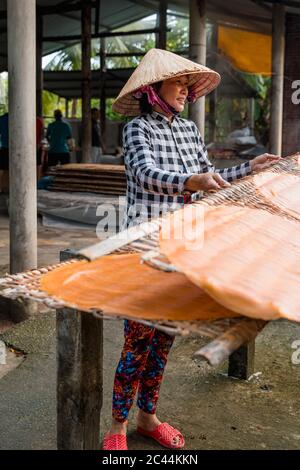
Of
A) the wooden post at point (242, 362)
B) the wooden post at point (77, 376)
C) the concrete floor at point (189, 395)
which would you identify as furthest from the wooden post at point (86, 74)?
the wooden post at point (77, 376)

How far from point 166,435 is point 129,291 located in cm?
120

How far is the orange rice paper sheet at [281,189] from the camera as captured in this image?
2351 mm

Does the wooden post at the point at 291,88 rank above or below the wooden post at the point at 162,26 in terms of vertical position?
below

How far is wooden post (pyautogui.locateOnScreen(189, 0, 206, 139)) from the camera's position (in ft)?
24.9

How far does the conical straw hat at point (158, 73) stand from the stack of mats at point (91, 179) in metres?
5.35

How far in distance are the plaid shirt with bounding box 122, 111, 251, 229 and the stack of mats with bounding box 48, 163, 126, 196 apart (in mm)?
5511

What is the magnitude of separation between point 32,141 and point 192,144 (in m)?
1.86

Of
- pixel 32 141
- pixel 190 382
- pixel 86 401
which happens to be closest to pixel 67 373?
pixel 86 401

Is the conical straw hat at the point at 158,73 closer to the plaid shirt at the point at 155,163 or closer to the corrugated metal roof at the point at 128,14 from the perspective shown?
the plaid shirt at the point at 155,163

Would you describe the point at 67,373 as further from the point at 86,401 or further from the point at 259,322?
the point at 259,322

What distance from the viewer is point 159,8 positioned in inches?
530

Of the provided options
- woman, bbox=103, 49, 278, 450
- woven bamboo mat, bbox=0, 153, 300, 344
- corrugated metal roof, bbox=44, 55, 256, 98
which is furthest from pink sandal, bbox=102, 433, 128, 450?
corrugated metal roof, bbox=44, 55, 256, 98

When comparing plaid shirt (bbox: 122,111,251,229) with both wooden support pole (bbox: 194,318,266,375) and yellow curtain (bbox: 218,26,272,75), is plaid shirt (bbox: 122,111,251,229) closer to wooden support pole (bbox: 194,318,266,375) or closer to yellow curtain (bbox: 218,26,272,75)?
wooden support pole (bbox: 194,318,266,375)

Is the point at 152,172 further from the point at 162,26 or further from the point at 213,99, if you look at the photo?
the point at 213,99
